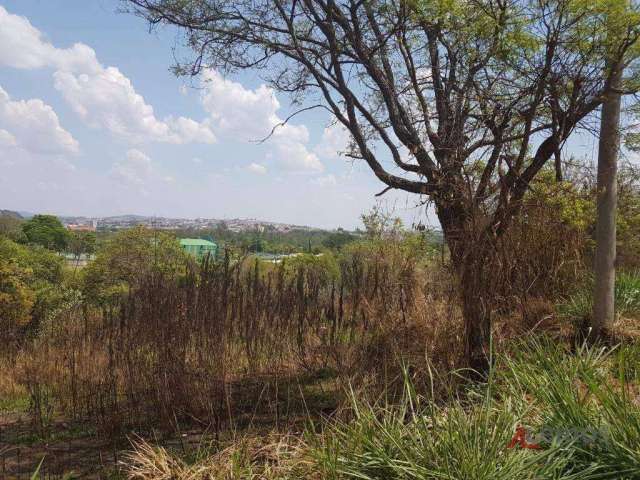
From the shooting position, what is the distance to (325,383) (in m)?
6.19

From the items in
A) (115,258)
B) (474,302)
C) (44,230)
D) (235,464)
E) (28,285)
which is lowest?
(28,285)

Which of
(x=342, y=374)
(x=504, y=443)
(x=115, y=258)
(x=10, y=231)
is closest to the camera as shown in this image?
(x=504, y=443)

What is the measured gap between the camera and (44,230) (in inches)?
1367

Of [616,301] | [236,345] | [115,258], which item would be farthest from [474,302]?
[115,258]

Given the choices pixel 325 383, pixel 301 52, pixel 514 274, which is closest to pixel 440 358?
pixel 325 383

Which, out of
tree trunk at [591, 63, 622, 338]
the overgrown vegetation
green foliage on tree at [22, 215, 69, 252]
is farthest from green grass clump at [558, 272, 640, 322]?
green foliage on tree at [22, 215, 69, 252]

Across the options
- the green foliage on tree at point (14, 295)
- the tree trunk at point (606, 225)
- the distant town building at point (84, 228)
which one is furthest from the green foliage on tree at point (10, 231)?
the tree trunk at point (606, 225)

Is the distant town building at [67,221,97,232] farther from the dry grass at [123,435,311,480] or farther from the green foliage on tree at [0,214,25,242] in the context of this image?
the dry grass at [123,435,311,480]

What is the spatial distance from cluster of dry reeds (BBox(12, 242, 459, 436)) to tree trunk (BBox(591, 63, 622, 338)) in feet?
7.34

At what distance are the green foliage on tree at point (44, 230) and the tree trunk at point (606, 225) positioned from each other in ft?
79.8

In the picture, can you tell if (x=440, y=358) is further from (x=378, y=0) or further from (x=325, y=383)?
(x=378, y=0)

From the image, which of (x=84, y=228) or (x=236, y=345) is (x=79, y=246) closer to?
(x=236, y=345)

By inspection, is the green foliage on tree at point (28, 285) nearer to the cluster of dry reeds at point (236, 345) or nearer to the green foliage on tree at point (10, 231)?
the green foliage on tree at point (10, 231)

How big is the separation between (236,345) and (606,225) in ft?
14.9
